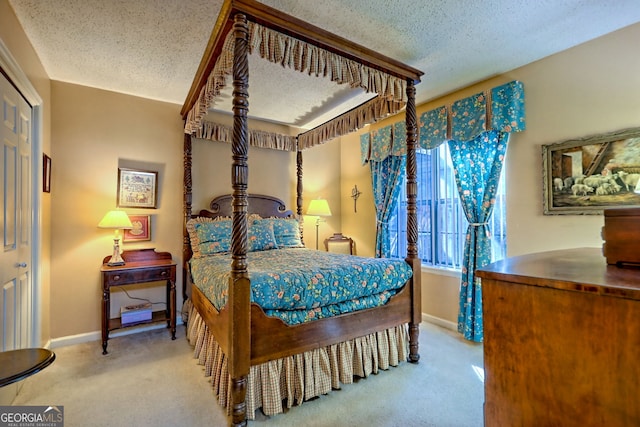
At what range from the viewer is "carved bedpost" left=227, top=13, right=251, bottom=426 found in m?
1.74

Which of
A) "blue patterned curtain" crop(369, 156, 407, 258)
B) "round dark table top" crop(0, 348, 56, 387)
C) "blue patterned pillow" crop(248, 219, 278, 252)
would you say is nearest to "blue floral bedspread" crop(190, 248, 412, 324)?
"blue patterned pillow" crop(248, 219, 278, 252)

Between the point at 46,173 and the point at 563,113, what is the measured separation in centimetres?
478

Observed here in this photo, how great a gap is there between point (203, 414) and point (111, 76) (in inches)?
126

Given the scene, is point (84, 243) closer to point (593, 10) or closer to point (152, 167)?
point (152, 167)

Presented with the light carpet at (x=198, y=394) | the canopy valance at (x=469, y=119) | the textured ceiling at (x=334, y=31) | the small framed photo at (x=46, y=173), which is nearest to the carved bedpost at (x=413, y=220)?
the light carpet at (x=198, y=394)

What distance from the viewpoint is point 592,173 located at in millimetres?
2369

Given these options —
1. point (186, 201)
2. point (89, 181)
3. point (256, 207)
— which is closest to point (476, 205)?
point (256, 207)

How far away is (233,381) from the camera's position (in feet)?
5.74

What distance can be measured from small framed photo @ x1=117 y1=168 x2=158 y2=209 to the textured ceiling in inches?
37.9

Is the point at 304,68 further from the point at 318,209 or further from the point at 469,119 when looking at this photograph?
the point at 318,209

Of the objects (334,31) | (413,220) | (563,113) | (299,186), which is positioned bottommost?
(413,220)

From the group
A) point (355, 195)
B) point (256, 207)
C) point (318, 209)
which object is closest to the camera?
point (256, 207)

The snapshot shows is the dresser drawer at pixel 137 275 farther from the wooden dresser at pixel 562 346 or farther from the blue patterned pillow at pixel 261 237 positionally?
the wooden dresser at pixel 562 346

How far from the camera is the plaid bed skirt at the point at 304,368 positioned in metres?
1.92
